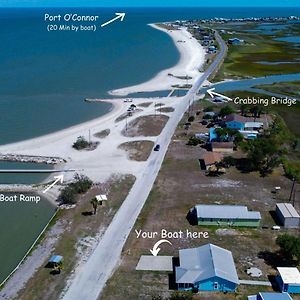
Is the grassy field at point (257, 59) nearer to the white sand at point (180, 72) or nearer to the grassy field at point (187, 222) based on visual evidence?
the white sand at point (180, 72)

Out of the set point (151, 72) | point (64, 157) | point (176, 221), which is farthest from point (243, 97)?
point (176, 221)

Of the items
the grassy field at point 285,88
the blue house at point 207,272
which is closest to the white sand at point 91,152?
the blue house at point 207,272

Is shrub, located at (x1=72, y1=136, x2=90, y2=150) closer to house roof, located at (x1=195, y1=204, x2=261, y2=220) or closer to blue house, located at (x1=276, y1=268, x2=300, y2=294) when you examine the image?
house roof, located at (x1=195, y1=204, x2=261, y2=220)

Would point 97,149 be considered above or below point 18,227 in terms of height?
below

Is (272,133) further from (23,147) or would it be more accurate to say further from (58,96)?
(58,96)

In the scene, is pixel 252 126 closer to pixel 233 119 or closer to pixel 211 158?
pixel 233 119

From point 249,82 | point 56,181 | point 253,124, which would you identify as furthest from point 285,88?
point 56,181
